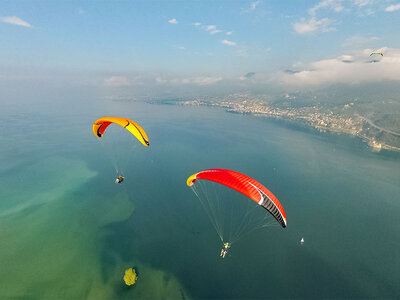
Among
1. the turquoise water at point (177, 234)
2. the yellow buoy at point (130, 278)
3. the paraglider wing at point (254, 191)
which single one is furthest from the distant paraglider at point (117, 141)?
the yellow buoy at point (130, 278)

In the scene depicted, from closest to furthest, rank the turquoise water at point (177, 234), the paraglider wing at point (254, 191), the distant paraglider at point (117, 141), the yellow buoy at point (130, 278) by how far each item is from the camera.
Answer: the paraglider wing at point (254, 191) → the yellow buoy at point (130, 278) → the distant paraglider at point (117, 141) → the turquoise water at point (177, 234)

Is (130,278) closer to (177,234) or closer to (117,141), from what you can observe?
(177,234)

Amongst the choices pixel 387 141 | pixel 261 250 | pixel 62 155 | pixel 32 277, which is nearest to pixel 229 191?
pixel 261 250

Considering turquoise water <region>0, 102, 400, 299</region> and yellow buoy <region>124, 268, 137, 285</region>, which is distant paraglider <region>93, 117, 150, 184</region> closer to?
turquoise water <region>0, 102, 400, 299</region>

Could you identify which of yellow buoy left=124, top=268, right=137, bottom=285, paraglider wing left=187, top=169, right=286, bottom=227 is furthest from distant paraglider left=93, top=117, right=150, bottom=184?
yellow buoy left=124, top=268, right=137, bottom=285

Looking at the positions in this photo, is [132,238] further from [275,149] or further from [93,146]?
[275,149]

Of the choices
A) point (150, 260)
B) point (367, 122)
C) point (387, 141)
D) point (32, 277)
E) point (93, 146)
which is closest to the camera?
point (32, 277)

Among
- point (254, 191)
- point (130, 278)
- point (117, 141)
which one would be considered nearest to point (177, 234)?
point (130, 278)

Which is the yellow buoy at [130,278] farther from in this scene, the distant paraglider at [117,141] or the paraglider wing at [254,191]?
the paraglider wing at [254,191]
